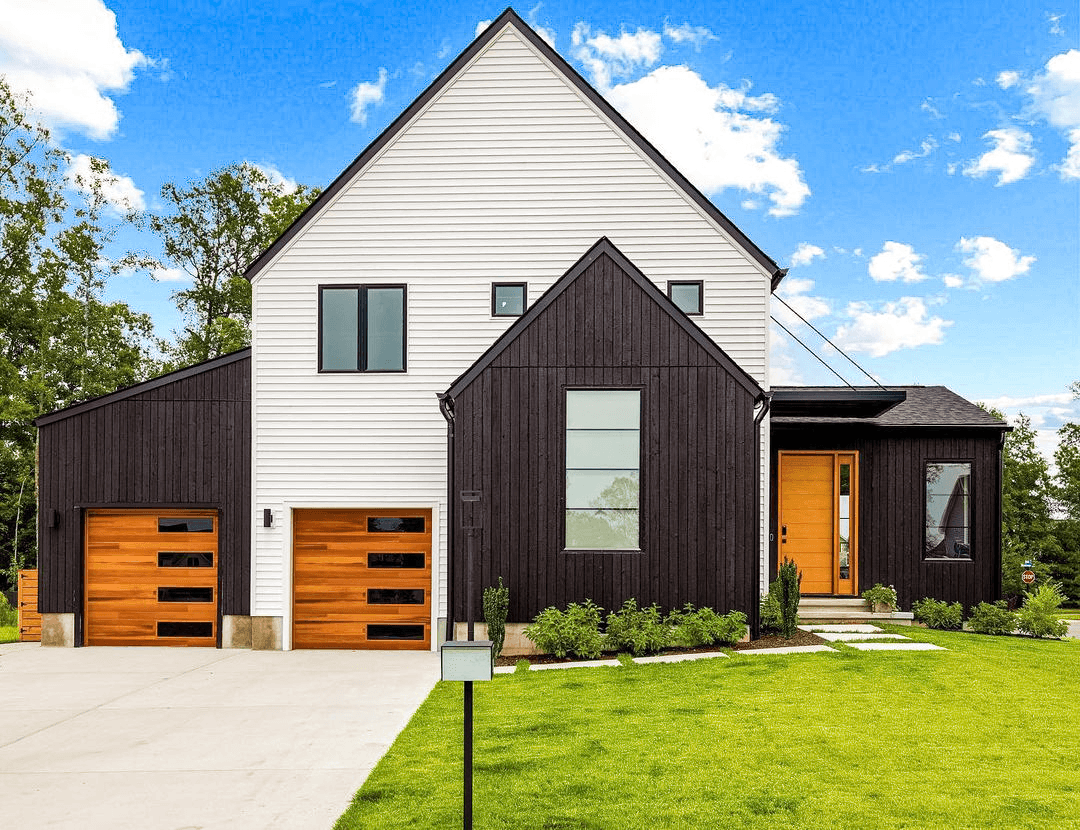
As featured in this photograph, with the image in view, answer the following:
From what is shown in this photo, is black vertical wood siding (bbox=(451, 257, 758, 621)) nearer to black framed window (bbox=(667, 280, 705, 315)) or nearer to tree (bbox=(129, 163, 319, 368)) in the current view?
black framed window (bbox=(667, 280, 705, 315))

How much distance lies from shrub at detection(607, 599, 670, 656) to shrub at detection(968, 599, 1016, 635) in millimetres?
5504

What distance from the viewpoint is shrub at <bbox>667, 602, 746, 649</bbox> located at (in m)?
9.45

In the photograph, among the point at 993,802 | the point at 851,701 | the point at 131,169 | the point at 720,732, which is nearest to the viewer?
the point at 993,802

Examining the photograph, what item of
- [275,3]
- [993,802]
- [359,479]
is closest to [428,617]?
[359,479]

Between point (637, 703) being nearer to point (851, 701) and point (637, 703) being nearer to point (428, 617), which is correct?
point (851, 701)

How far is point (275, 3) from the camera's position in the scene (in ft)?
62.9

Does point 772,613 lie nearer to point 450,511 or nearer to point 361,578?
point 450,511

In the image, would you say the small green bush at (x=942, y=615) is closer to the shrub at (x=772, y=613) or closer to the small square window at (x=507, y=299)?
the shrub at (x=772, y=613)

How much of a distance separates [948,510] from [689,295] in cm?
576

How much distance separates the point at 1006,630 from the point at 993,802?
827 cm

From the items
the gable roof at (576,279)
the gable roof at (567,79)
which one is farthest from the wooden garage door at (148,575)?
the gable roof at (576,279)

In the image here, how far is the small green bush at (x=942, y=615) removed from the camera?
11.8 meters

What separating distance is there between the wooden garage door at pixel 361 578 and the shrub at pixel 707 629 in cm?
393

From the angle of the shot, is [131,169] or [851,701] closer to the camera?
[851,701]
